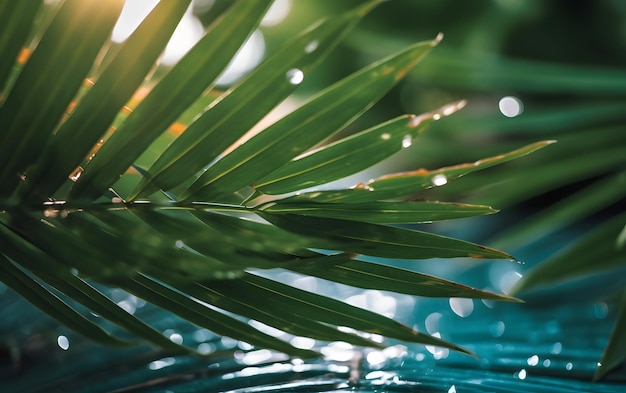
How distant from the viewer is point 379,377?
0.44 meters

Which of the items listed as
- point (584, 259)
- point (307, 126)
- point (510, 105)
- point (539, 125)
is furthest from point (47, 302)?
point (510, 105)

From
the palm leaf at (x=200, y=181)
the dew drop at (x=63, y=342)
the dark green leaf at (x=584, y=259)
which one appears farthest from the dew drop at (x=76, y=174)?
the dark green leaf at (x=584, y=259)

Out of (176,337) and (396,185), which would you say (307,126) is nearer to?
(396,185)

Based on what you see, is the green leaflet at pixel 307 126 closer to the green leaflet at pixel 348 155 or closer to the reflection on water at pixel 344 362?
the green leaflet at pixel 348 155

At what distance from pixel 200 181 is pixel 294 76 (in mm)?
82

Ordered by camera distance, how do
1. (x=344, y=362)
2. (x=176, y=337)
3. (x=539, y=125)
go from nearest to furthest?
1. (x=344, y=362)
2. (x=176, y=337)
3. (x=539, y=125)

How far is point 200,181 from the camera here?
0.37m

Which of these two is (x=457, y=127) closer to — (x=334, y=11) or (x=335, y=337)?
(x=334, y=11)

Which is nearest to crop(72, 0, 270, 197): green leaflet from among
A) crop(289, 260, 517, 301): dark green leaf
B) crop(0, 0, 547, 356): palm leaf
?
crop(0, 0, 547, 356): palm leaf

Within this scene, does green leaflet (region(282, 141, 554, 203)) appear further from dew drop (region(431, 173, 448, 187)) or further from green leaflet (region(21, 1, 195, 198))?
green leaflet (region(21, 1, 195, 198))

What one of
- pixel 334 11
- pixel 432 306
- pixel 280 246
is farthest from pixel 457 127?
pixel 280 246

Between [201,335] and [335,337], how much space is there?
0.27 meters

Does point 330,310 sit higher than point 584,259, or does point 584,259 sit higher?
point 584,259

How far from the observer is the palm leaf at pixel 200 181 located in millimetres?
315
